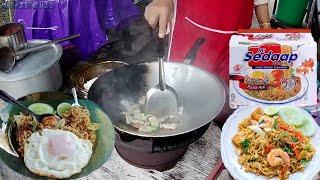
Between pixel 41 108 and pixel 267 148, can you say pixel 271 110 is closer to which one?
pixel 267 148

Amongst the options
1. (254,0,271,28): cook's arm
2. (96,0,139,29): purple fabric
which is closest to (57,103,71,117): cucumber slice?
(254,0,271,28): cook's arm

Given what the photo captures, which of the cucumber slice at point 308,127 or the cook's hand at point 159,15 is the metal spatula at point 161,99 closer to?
the cook's hand at point 159,15

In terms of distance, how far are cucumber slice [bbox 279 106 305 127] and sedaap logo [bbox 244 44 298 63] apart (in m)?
0.25

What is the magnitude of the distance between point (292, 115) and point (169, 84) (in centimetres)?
60

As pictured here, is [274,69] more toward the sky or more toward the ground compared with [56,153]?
more toward the sky

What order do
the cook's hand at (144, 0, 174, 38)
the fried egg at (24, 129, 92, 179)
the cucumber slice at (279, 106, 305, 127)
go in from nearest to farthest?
the fried egg at (24, 129, 92, 179)
the cucumber slice at (279, 106, 305, 127)
the cook's hand at (144, 0, 174, 38)

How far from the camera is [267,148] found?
1548 mm

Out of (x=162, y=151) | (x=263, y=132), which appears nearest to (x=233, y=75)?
(x=263, y=132)

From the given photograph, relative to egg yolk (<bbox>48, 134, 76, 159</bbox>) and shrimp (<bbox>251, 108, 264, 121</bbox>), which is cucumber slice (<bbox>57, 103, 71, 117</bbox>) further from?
shrimp (<bbox>251, 108, 264, 121</bbox>)

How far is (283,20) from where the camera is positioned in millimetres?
3914

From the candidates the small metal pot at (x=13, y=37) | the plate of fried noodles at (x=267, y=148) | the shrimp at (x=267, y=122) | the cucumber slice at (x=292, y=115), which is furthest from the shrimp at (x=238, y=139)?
the small metal pot at (x=13, y=37)

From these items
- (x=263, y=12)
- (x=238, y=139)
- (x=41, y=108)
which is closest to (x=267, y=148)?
(x=238, y=139)

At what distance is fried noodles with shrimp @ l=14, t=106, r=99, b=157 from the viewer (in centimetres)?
150

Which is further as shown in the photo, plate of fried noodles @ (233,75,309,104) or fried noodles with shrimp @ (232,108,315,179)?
plate of fried noodles @ (233,75,309,104)
